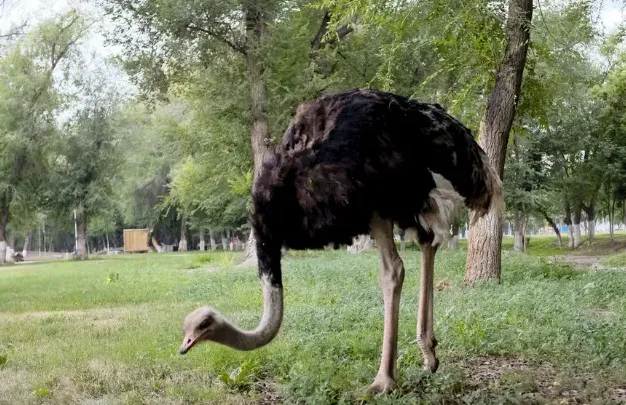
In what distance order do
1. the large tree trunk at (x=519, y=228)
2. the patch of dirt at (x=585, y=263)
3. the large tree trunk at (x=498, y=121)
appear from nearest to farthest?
the large tree trunk at (x=498, y=121), the patch of dirt at (x=585, y=263), the large tree trunk at (x=519, y=228)

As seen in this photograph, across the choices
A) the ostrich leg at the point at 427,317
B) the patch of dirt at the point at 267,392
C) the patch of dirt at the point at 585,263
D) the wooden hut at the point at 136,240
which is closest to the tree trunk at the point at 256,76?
the patch of dirt at the point at 585,263

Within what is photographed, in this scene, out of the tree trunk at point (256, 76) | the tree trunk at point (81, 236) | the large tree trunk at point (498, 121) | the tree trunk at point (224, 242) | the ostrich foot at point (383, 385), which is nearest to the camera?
the ostrich foot at point (383, 385)

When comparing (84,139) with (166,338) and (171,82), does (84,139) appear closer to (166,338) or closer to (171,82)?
(171,82)

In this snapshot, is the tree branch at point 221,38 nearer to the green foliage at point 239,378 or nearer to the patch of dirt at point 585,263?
the patch of dirt at point 585,263

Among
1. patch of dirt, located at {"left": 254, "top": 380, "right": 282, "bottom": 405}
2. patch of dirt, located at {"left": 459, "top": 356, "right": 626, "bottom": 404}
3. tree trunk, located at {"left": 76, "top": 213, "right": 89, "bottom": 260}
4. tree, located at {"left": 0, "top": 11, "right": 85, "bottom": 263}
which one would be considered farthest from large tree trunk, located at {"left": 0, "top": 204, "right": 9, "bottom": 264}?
patch of dirt, located at {"left": 459, "top": 356, "right": 626, "bottom": 404}

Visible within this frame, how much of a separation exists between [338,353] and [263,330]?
5.38 feet

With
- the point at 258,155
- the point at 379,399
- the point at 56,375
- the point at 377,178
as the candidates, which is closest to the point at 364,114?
the point at 377,178

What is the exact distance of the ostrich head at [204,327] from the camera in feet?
12.1

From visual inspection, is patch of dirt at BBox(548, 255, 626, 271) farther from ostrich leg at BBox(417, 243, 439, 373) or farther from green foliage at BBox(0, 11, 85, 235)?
green foliage at BBox(0, 11, 85, 235)

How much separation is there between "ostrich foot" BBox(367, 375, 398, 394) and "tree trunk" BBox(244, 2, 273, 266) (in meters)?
14.3

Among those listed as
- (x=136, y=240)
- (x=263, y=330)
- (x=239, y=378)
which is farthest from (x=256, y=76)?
(x=136, y=240)

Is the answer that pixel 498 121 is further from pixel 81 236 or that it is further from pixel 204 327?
pixel 81 236

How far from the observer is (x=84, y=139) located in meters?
35.3

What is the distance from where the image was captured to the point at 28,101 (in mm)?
33094
